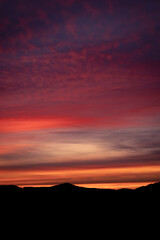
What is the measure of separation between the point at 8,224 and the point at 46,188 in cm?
3100

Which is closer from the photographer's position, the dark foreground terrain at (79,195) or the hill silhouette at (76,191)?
the dark foreground terrain at (79,195)

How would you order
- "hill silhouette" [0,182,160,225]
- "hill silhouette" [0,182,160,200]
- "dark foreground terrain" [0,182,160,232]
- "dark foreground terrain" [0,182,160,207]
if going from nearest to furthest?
1. "dark foreground terrain" [0,182,160,232]
2. "hill silhouette" [0,182,160,225]
3. "dark foreground terrain" [0,182,160,207]
4. "hill silhouette" [0,182,160,200]

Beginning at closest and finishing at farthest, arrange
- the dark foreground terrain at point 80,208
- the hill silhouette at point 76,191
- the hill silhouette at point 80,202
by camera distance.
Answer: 1. the dark foreground terrain at point 80,208
2. the hill silhouette at point 80,202
3. the hill silhouette at point 76,191

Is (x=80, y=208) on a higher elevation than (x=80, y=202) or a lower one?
lower

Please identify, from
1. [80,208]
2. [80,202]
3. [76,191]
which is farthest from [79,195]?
[80,208]

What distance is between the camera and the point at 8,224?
77625mm

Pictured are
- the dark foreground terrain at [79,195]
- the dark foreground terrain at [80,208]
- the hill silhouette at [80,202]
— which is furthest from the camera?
the dark foreground terrain at [79,195]

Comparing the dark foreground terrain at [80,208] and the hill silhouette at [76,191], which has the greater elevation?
the hill silhouette at [76,191]

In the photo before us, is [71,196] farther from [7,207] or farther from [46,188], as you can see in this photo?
[7,207]

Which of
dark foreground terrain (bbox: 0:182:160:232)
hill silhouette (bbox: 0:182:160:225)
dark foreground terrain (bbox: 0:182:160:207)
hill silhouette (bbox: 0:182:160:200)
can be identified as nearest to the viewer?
dark foreground terrain (bbox: 0:182:160:232)

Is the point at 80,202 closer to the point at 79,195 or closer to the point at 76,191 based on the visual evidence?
the point at 79,195

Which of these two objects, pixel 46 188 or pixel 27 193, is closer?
pixel 27 193

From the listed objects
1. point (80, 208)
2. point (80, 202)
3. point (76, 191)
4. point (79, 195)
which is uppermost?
point (76, 191)

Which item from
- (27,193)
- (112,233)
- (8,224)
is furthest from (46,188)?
(112,233)
